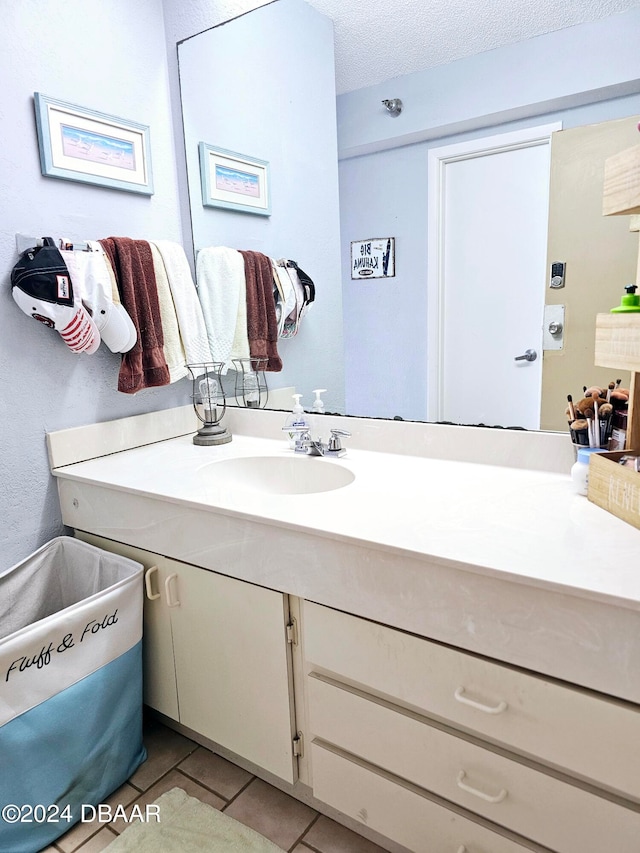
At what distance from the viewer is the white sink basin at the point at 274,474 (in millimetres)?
1617

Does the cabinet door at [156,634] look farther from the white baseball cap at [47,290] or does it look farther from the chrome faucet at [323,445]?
the white baseball cap at [47,290]

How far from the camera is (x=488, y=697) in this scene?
1007mm

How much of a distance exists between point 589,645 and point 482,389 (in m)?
0.74

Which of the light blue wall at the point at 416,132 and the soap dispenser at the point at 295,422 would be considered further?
the soap dispenser at the point at 295,422

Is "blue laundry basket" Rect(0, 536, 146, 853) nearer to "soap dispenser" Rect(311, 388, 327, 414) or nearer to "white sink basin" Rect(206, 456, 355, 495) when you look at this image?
"white sink basin" Rect(206, 456, 355, 495)

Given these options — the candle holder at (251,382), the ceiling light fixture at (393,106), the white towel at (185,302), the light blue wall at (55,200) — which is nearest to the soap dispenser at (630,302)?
the ceiling light fixture at (393,106)

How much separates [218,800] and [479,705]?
2.72 ft

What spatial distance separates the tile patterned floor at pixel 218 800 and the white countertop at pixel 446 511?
770mm

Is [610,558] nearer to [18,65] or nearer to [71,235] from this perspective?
[71,235]

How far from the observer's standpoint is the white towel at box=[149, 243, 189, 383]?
1.73 metres

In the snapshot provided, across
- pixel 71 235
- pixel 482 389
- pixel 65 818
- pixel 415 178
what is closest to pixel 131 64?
pixel 71 235

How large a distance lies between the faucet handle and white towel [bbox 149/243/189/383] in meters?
0.53

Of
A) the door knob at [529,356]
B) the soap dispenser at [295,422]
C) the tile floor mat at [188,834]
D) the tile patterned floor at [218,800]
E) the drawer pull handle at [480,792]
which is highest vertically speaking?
the door knob at [529,356]

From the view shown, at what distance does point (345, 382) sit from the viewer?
1701 millimetres
